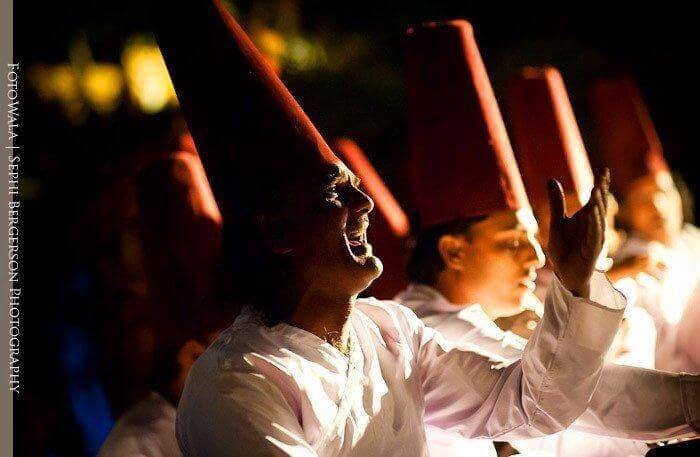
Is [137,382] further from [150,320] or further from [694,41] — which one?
[694,41]

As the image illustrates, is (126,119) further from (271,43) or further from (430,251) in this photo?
(430,251)

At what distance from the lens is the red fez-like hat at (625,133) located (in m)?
4.89

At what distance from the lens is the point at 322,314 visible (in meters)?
2.07

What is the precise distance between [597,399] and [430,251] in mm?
1042

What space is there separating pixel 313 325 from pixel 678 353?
2.43 metres

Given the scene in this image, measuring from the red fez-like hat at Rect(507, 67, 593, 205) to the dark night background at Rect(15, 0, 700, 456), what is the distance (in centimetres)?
152

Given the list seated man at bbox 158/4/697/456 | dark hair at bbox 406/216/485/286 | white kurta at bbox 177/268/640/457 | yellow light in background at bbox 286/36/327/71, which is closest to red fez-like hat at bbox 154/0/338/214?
seated man at bbox 158/4/697/456

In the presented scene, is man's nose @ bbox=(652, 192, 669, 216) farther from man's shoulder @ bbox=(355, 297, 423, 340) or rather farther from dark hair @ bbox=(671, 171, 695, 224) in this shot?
man's shoulder @ bbox=(355, 297, 423, 340)

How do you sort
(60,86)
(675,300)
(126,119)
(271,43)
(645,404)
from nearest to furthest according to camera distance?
(645,404) < (675,300) < (60,86) < (126,119) < (271,43)

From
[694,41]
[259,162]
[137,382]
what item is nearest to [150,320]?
[137,382]

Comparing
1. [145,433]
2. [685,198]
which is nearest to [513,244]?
[145,433]

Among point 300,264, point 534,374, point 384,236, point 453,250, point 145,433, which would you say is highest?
point 300,264

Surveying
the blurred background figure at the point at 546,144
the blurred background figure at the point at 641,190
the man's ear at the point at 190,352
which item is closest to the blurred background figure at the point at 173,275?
the man's ear at the point at 190,352

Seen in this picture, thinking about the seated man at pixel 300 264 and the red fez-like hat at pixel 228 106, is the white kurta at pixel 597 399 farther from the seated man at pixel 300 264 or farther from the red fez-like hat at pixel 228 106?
the red fez-like hat at pixel 228 106
